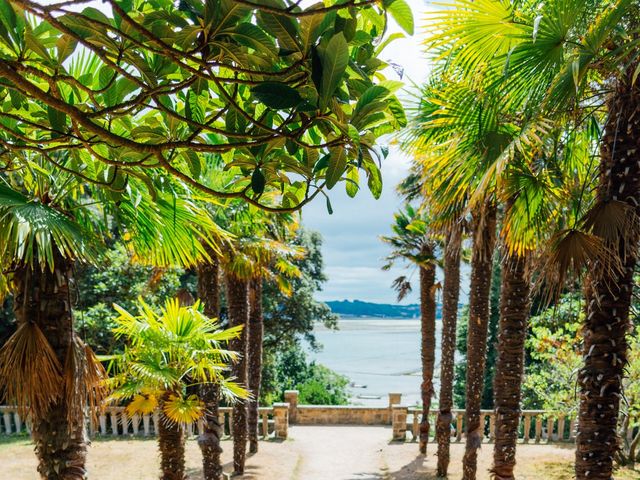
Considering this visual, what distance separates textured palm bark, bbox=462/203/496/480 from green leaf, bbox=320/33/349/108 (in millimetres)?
7526

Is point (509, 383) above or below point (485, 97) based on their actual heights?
below

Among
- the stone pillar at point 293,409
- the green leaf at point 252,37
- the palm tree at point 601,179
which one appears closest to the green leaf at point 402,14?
the green leaf at point 252,37

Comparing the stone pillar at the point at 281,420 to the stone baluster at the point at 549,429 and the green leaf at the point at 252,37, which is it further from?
the green leaf at the point at 252,37

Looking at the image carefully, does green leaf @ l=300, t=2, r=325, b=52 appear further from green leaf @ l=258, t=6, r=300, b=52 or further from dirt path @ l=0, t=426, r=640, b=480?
dirt path @ l=0, t=426, r=640, b=480

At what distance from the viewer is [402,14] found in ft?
4.05

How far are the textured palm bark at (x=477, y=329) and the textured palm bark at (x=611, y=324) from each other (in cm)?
428

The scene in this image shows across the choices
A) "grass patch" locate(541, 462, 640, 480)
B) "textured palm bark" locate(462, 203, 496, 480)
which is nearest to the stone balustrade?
"grass patch" locate(541, 462, 640, 480)

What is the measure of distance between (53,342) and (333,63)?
3.50 meters

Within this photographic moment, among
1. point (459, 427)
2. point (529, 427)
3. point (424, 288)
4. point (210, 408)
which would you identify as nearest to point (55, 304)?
point (210, 408)

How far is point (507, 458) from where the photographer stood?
7.09 m

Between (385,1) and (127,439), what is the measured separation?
14.5m

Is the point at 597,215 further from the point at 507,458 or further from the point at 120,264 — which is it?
the point at 120,264

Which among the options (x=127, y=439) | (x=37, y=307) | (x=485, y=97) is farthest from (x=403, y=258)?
(x=37, y=307)

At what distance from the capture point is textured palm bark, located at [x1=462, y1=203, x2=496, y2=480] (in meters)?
8.61
